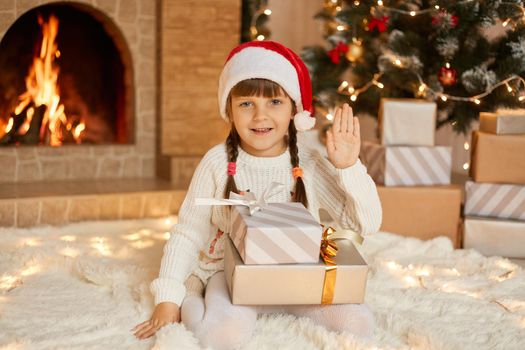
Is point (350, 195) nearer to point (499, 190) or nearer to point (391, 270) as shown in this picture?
point (391, 270)

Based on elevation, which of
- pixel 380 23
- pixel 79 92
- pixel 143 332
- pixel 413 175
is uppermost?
pixel 380 23

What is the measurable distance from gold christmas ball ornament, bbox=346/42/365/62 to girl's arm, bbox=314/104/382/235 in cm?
121

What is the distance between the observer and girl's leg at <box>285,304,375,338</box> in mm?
1219

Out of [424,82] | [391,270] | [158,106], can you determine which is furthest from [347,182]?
A: [158,106]

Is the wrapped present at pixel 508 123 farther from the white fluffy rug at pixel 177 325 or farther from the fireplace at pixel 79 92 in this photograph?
the fireplace at pixel 79 92

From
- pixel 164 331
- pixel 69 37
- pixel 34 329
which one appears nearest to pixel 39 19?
pixel 69 37

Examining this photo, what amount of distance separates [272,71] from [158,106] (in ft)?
4.86

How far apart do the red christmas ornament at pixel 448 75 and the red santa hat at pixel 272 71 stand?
106 centimetres

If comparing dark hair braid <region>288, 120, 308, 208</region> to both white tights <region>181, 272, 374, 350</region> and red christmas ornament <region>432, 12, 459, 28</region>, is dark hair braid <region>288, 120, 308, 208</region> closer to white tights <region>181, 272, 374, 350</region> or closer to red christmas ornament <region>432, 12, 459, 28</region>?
white tights <region>181, 272, 374, 350</region>

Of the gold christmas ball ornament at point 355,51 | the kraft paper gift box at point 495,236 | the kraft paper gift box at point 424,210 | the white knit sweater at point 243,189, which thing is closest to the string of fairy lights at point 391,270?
the kraft paper gift box at point 495,236

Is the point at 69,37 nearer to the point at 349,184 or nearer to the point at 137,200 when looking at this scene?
the point at 137,200

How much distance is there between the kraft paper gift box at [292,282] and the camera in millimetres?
1110

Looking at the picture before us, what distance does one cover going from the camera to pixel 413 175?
207 cm

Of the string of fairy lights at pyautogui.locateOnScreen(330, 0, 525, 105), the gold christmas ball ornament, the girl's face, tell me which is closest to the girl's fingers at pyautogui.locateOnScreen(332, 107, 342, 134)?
the girl's face
